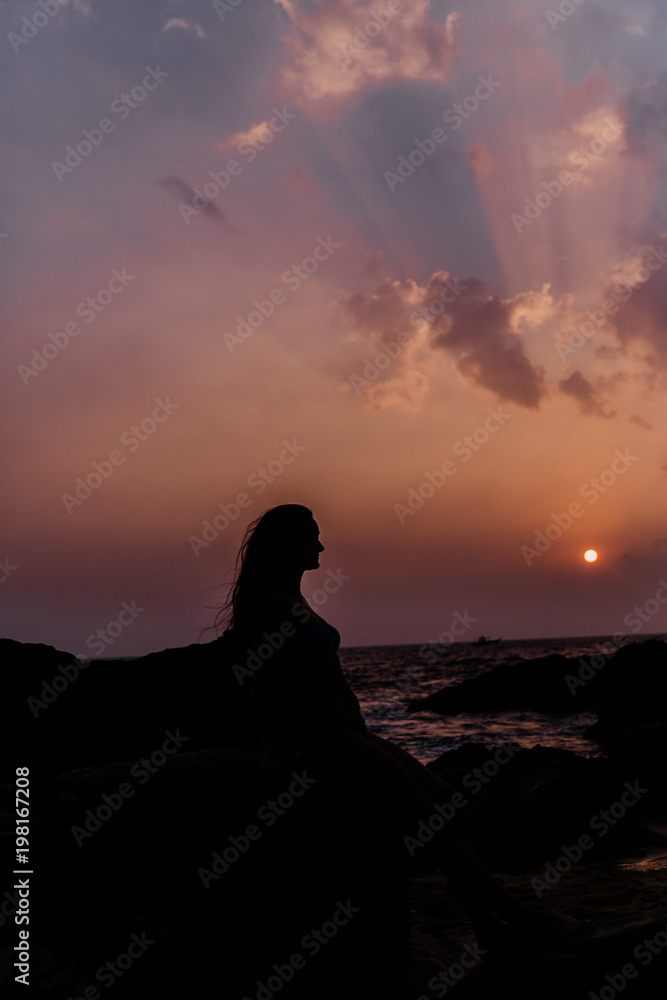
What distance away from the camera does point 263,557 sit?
381cm

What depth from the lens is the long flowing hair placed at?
12.5 feet

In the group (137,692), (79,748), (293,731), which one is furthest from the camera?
(137,692)

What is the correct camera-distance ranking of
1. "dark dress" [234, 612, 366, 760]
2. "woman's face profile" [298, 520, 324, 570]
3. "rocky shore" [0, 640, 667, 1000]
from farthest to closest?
"woman's face profile" [298, 520, 324, 570] → "dark dress" [234, 612, 366, 760] → "rocky shore" [0, 640, 667, 1000]

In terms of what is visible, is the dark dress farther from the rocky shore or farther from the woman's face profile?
the woman's face profile

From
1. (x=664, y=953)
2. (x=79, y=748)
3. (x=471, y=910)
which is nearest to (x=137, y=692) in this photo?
(x=79, y=748)

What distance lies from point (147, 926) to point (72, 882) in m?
0.44

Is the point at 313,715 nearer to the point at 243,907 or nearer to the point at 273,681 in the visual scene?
the point at 273,681

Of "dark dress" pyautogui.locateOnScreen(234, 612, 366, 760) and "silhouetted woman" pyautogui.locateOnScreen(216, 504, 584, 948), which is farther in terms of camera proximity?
"dark dress" pyautogui.locateOnScreen(234, 612, 366, 760)

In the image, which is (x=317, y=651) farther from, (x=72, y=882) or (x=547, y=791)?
(x=547, y=791)

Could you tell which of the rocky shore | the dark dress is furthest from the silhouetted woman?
the rocky shore

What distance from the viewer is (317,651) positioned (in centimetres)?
352

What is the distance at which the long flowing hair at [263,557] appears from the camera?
3797mm

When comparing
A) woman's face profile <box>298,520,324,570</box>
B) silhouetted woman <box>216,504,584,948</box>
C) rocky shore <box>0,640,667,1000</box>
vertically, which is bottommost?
rocky shore <box>0,640,667,1000</box>

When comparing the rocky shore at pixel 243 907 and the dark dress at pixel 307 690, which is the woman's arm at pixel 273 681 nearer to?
the dark dress at pixel 307 690
